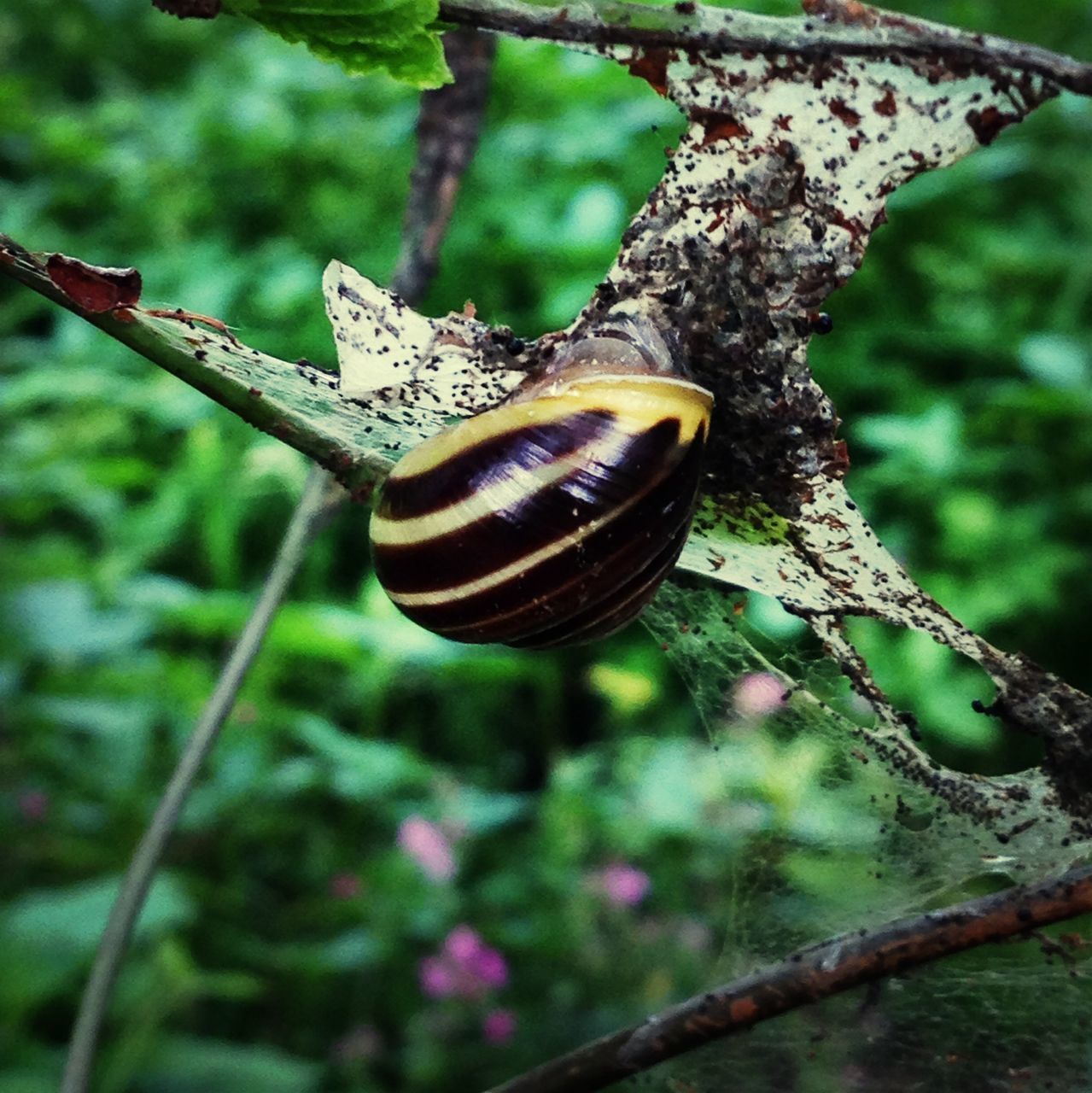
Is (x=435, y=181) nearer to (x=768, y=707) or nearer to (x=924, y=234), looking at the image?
(x=768, y=707)

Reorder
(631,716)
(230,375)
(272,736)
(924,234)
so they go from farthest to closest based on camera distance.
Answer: (924,234), (631,716), (272,736), (230,375)

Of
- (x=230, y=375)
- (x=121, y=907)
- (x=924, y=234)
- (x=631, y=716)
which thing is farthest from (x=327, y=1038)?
(x=924, y=234)

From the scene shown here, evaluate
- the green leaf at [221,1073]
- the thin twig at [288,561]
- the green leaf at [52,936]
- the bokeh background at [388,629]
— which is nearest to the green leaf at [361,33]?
the thin twig at [288,561]

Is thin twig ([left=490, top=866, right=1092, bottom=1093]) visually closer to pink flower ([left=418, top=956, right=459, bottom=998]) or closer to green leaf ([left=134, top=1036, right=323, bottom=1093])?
green leaf ([left=134, top=1036, right=323, bottom=1093])

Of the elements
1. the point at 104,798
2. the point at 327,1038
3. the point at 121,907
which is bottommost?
the point at 327,1038

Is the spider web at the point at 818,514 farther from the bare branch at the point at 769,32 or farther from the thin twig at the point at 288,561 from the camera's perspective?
the thin twig at the point at 288,561

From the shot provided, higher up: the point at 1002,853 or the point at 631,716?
the point at 1002,853

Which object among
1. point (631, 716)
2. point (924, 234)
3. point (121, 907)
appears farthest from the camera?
point (924, 234)
